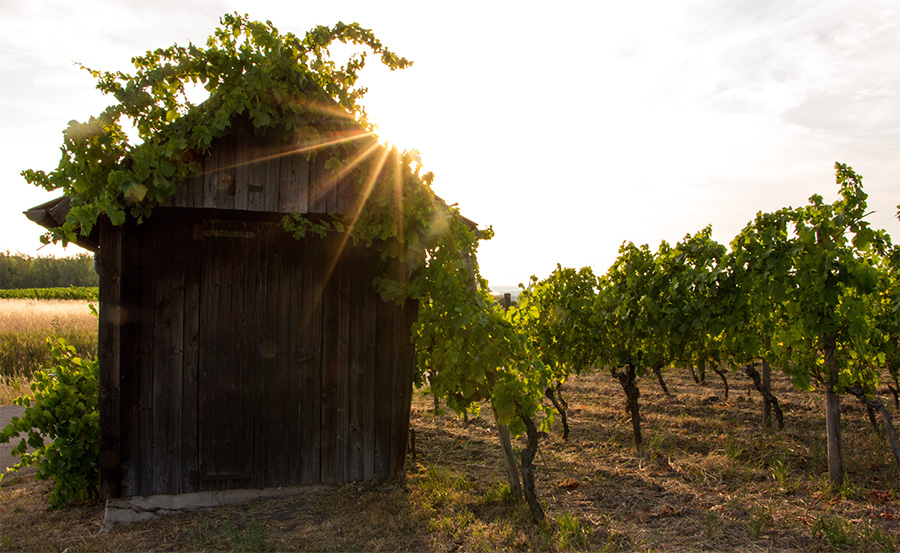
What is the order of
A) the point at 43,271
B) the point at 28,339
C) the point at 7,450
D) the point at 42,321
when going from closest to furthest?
1. the point at 7,450
2. the point at 28,339
3. the point at 42,321
4. the point at 43,271

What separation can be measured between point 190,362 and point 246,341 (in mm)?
490

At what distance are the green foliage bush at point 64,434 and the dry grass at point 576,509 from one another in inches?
10.2

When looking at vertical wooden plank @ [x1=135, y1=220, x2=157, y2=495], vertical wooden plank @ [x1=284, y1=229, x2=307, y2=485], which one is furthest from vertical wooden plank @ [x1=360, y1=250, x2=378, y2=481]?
vertical wooden plank @ [x1=135, y1=220, x2=157, y2=495]

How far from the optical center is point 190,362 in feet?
16.5

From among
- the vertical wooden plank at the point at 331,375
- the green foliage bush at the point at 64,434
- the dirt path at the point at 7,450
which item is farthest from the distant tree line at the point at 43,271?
the vertical wooden plank at the point at 331,375

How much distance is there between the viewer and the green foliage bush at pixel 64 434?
504cm

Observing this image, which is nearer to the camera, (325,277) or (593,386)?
(325,277)

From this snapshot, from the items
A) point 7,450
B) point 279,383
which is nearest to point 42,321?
point 7,450

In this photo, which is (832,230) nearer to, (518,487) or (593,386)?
(518,487)

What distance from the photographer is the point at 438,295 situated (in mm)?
4645

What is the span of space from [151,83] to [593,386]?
10617 millimetres

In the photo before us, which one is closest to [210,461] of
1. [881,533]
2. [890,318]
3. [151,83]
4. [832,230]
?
[151,83]

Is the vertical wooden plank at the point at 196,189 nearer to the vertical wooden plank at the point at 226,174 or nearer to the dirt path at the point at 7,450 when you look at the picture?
the vertical wooden plank at the point at 226,174

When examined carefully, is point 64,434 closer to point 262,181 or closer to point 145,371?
point 145,371
